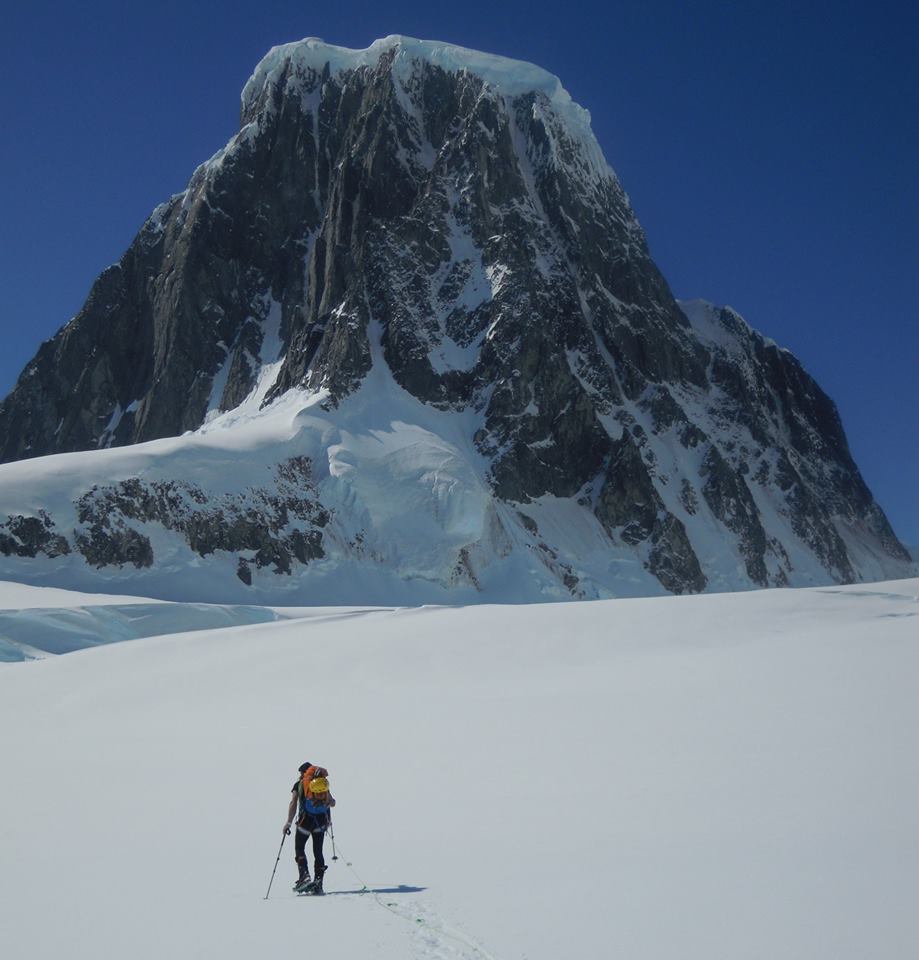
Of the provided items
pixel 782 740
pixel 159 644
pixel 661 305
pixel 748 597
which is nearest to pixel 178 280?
pixel 661 305

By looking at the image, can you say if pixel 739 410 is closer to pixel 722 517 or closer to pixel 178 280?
pixel 722 517

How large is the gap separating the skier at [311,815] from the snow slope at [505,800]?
290 millimetres

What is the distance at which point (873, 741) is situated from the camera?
10.6m

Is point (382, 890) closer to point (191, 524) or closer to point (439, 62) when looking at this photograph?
point (191, 524)

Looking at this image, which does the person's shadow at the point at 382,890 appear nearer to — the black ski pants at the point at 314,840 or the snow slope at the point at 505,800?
the snow slope at the point at 505,800

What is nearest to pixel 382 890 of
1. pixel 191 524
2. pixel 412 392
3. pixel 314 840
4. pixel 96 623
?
pixel 314 840

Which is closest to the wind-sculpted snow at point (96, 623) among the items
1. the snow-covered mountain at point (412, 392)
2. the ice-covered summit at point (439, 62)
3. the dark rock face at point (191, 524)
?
the snow-covered mountain at point (412, 392)

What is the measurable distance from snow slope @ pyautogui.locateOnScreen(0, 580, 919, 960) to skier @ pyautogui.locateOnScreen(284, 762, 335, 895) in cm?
29

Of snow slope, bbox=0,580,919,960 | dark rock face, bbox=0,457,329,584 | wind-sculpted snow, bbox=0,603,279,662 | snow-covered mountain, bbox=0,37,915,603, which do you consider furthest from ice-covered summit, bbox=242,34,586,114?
snow slope, bbox=0,580,919,960

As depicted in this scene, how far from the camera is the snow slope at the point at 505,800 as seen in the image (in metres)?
6.72

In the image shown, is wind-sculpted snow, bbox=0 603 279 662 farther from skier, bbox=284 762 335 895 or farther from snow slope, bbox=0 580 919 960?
skier, bbox=284 762 335 895

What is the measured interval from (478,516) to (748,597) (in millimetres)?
43120

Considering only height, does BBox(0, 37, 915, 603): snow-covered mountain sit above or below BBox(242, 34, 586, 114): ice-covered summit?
below

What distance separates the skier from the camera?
327 inches
